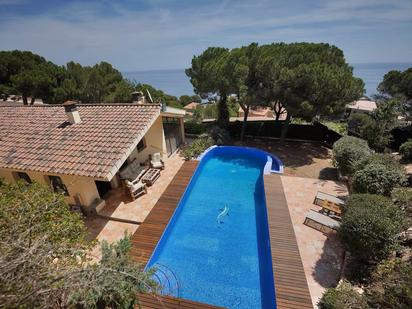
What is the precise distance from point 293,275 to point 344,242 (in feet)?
7.31

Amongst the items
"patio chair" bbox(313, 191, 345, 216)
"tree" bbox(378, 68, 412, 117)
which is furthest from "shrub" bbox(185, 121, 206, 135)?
"tree" bbox(378, 68, 412, 117)

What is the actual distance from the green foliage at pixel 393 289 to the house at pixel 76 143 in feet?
32.7

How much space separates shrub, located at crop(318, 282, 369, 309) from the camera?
5.48 metres

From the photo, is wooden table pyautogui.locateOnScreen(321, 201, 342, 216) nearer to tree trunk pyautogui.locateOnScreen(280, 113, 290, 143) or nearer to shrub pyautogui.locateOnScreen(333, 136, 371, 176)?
shrub pyautogui.locateOnScreen(333, 136, 371, 176)

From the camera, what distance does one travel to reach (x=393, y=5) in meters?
13.5

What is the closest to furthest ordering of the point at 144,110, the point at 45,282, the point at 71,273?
the point at 45,282
the point at 71,273
the point at 144,110

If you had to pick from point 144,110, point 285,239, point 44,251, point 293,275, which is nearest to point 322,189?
point 285,239

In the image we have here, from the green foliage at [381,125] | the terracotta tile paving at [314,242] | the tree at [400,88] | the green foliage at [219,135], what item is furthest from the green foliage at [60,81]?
the tree at [400,88]

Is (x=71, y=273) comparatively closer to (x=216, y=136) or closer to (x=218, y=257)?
(x=218, y=257)

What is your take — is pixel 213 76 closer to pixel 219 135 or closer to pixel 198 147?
pixel 219 135

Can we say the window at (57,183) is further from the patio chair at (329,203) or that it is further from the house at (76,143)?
the patio chair at (329,203)

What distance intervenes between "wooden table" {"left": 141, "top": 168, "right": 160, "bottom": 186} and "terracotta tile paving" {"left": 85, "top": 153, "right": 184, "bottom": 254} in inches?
10.6

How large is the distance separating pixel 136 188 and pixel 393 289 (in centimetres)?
1123

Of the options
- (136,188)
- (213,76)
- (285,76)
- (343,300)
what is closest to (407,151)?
(285,76)
